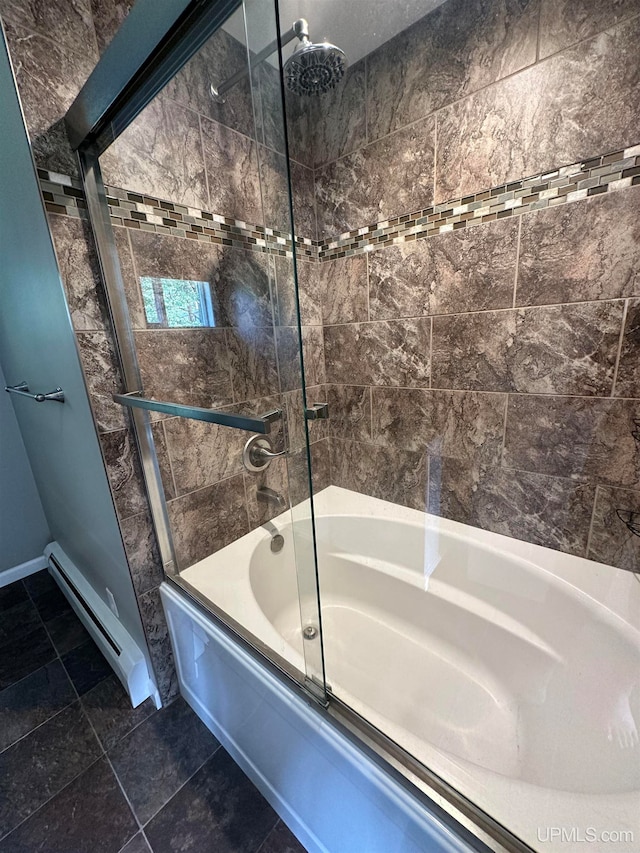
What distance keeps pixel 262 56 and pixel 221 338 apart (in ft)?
2.32

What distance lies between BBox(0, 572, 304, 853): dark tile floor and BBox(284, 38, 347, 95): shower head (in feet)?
6.88

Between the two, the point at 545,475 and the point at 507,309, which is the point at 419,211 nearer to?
the point at 507,309

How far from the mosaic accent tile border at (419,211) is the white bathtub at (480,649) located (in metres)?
0.94

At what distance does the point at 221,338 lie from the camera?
1187 millimetres

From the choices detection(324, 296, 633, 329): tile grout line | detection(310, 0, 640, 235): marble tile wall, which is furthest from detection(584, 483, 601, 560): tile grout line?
detection(310, 0, 640, 235): marble tile wall

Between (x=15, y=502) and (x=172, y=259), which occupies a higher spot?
(x=172, y=259)

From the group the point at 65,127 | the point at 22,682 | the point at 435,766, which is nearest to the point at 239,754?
the point at 435,766

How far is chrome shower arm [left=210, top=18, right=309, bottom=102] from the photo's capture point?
2.16 ft

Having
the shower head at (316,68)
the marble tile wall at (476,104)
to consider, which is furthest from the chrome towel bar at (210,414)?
the marble tile wall at (476,104)

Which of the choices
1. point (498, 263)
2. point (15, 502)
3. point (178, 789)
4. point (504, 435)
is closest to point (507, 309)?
point (498, 263)

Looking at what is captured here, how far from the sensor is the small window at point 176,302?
3.44 feet

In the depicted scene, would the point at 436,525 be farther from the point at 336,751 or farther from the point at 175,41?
the point at 175,41

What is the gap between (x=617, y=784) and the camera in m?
0.75

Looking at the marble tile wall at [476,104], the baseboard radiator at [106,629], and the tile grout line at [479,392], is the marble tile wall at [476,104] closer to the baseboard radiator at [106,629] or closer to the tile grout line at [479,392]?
the tile grout line at [479,392]
